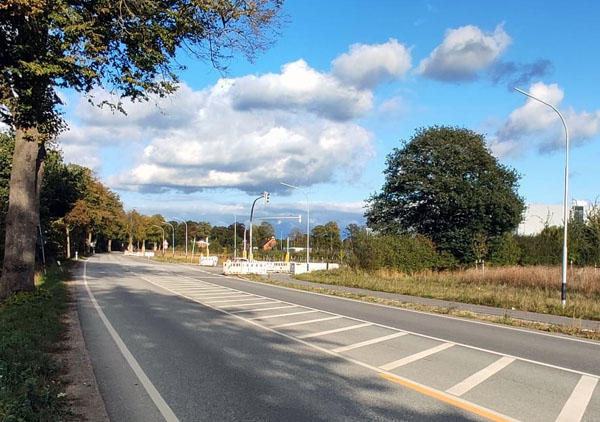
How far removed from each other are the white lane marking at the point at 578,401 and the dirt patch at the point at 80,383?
526 cm

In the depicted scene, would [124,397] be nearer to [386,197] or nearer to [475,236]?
[475,236]

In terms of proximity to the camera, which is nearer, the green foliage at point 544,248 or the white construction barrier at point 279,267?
the white construction barrier at point 279,267

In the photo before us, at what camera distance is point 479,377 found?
7.52 m

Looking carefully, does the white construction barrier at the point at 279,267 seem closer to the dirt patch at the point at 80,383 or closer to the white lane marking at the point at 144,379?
the white lane marking at the point at 144,379

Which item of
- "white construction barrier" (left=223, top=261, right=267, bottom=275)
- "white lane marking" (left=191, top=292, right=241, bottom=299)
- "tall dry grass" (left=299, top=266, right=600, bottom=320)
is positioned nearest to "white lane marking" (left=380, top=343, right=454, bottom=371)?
"tall dry grass" (left=299, top=266, right=600, bottom=320)

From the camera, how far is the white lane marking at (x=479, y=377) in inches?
266

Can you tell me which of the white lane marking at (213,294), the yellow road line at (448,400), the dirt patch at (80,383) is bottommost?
the white lane marking at (213,294)

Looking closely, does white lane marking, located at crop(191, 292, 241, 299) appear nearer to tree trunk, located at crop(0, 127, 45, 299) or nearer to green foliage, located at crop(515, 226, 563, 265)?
tree trunk, located at crop(0, 127, 45, 299)

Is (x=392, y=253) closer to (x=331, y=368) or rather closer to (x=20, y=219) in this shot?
(x=20, y=219)

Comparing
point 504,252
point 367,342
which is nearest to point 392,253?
point 504,252

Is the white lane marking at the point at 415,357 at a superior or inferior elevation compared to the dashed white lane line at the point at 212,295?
superior

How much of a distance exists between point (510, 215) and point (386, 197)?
11.3 metres

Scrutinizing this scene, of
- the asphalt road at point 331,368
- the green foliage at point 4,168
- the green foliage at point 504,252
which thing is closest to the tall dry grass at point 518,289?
the asphalt road at point 331,368

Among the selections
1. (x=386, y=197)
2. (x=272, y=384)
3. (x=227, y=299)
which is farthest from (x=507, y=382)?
(x=386, y=197)
